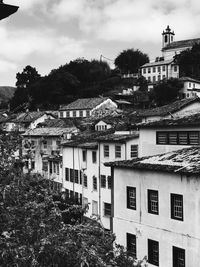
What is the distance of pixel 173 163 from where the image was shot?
2181cm

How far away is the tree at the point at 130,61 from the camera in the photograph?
134 metres

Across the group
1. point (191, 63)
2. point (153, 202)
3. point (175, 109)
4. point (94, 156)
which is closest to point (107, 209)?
point (94, 156)

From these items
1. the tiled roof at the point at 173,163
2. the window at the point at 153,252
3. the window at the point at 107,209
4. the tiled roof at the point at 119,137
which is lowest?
the window at the point at 107,209

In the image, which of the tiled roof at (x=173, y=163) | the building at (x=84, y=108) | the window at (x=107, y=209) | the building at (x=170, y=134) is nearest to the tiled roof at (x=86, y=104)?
the building at (x=84, y=108)

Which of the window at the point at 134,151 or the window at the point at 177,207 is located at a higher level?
the window at the point at 134,151

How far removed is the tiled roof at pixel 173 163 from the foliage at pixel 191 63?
85233mm

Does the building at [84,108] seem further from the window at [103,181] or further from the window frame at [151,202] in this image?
the window frame at [151,202]

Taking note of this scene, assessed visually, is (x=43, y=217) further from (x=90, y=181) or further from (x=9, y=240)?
(x=90, y=181)

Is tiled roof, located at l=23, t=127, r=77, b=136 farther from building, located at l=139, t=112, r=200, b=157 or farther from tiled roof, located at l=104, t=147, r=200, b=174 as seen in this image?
tiled roof, located at l=104, t=147, r=200, b=174

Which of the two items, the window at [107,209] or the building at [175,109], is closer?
the window at [107,209]

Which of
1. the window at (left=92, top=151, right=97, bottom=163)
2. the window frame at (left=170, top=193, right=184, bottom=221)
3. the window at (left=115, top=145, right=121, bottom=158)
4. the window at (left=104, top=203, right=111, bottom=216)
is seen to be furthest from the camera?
the window at (left=92, top=151, right=97, bottom=163)

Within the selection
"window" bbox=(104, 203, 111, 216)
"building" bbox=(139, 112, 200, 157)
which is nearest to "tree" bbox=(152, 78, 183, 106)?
"window" bbox=(104, 203, 111, 216)

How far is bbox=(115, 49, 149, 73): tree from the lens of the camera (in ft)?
438

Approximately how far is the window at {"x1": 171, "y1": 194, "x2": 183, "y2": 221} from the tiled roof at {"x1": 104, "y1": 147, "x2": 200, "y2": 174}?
131cm
